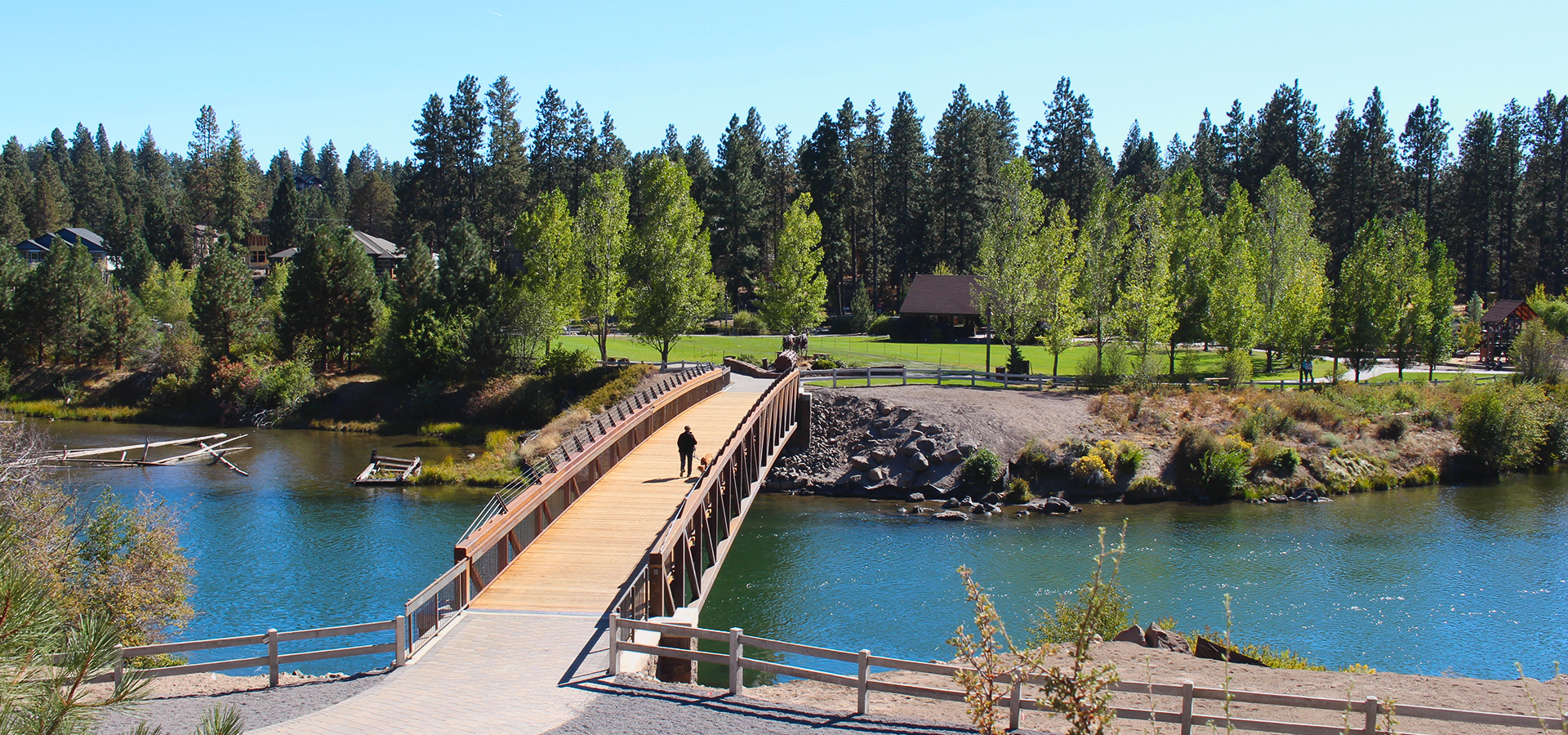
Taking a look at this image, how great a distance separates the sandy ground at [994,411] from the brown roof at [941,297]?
28.6m

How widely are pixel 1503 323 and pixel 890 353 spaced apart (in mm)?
43323

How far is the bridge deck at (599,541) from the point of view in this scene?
18156mm

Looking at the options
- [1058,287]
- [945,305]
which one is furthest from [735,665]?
[945,305]

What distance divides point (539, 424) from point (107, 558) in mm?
32009

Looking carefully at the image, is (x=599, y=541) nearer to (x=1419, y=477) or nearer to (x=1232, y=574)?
→ (x=1232, y=574)

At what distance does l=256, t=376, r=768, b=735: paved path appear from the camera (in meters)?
13.4

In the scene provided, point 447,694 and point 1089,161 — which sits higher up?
point 1089,161

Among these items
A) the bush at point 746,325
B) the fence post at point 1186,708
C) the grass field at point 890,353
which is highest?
the bush at point 746,325

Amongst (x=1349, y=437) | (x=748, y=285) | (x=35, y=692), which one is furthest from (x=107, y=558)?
(x=748, y=285)

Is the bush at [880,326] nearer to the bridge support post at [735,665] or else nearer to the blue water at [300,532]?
the blue water at [300,532]

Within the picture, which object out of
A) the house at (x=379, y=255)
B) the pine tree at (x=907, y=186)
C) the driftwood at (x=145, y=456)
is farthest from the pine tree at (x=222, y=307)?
the pine tree at (x=907, y=186)

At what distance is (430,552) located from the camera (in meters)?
32.2

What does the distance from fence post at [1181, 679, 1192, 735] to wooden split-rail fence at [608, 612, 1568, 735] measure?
11 millimetres

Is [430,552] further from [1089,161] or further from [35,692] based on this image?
[1089,161]
